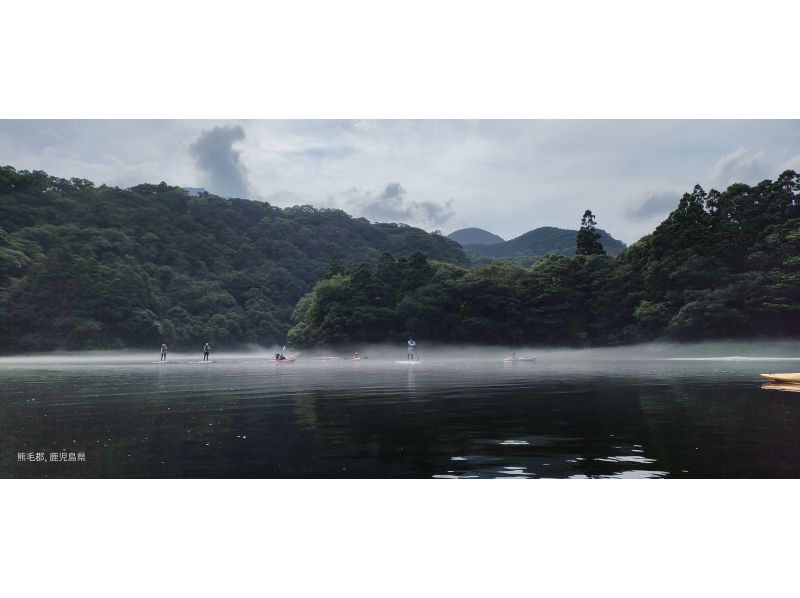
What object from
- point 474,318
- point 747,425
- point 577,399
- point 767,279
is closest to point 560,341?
A: point 474,318

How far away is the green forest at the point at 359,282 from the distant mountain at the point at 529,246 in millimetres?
12305

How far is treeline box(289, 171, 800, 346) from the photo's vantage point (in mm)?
55188

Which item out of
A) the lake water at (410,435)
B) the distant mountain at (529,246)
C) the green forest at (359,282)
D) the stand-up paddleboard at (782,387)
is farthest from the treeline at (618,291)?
the lake water at (410,435)

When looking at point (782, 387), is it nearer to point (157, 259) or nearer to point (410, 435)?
point (410, 435)

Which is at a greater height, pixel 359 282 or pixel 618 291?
pixel 359 282

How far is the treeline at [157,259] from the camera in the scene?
7412 cm

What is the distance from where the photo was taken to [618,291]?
69.5 meters

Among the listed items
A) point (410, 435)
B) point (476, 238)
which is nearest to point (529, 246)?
point (476, 238)

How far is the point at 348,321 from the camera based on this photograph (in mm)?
80062

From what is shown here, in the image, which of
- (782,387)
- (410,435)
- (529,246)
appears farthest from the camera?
(529,246)

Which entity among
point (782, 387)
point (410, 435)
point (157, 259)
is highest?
point (157, 259)

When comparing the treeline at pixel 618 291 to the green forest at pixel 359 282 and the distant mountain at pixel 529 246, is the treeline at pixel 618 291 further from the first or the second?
the distant mountain at pixel 529 246

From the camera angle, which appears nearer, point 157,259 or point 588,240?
point 588,240

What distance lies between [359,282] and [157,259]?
4040cm
